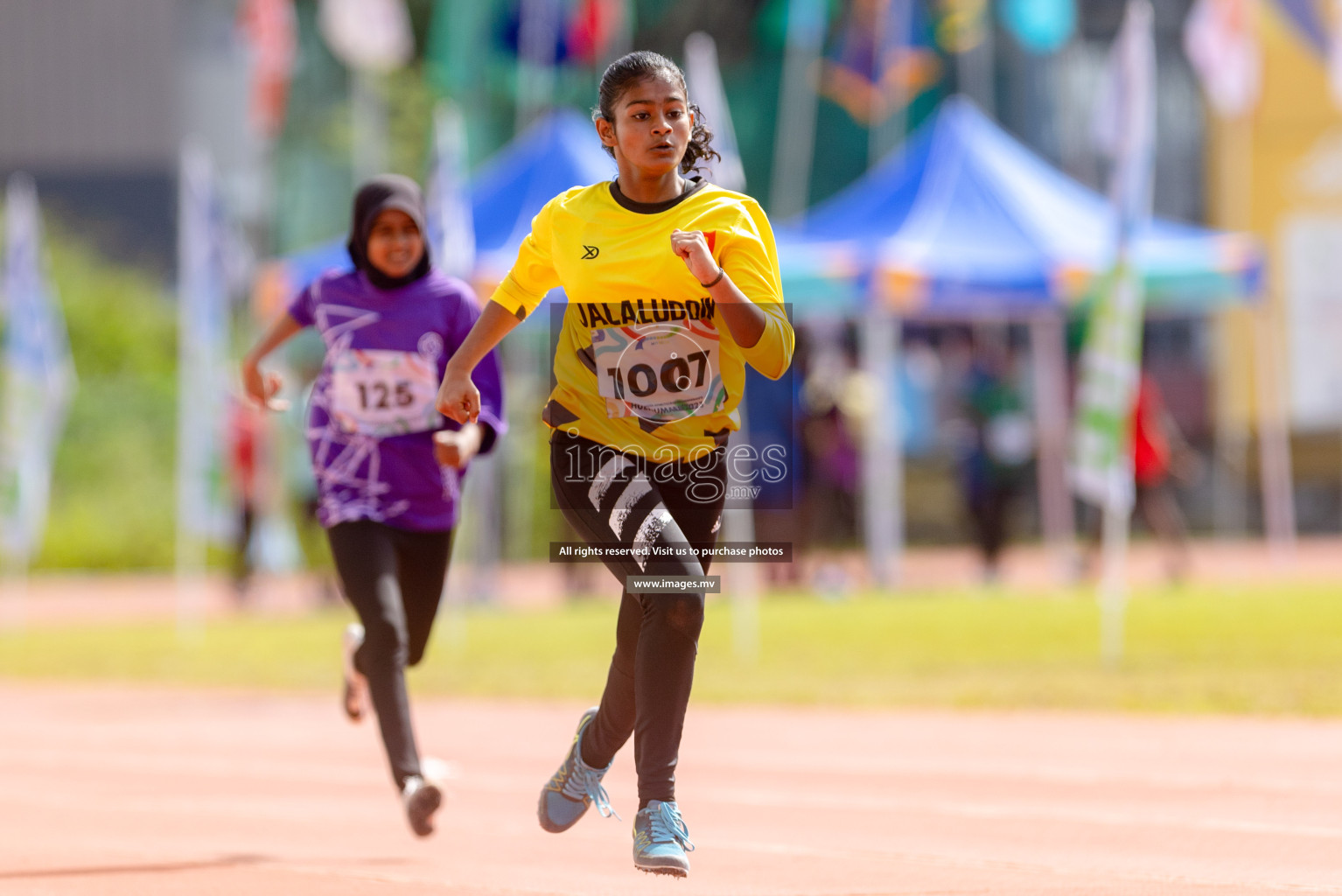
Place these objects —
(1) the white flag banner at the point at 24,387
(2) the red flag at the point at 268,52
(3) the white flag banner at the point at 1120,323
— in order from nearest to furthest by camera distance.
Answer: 1. (3) the white flag banner at the point at 1120,323
2. (1) the white flag banner at the point at 24,387
3. (2) the red flag at the point at 268,52

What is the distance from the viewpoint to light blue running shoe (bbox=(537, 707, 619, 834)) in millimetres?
5230

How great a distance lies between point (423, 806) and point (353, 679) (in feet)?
4.22

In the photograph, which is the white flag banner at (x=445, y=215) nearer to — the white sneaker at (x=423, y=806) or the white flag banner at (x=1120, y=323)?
the white flag banner at (x=1120, y=323)

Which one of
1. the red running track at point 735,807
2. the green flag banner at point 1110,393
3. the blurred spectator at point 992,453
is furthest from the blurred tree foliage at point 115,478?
the green flag banner at point 1110,393

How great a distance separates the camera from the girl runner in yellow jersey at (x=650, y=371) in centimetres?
471

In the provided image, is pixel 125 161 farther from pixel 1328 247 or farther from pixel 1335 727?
pixel 1335 727

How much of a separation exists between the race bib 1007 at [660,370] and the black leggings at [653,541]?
13cm

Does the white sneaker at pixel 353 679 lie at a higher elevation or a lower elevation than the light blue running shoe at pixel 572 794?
higher

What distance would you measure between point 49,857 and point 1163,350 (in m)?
25.3

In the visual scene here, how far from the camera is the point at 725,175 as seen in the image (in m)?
12.8

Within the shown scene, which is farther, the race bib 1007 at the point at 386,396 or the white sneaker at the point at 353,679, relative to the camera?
the white sneaker at the point at 353,679

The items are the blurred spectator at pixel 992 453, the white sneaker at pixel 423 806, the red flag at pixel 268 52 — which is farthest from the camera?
the red flag at pixel 268 52

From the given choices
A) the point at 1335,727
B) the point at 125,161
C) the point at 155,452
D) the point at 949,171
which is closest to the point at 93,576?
the point at 155,452

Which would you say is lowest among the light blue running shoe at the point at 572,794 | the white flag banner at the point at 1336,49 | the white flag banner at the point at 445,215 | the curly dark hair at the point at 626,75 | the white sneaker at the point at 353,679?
the light blue running shoe at the point at 572,794
